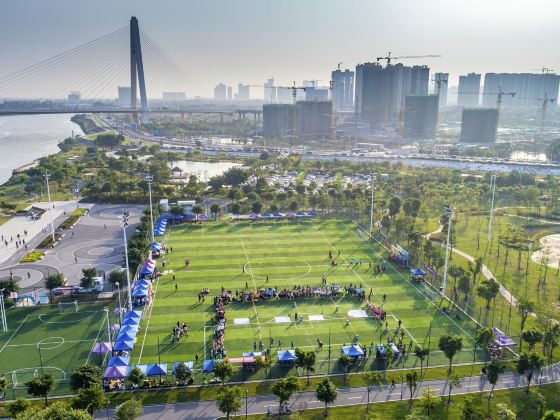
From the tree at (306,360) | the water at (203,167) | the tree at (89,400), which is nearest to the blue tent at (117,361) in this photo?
the tree at (89,400)

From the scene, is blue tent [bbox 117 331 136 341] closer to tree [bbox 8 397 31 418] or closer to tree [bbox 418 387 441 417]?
tree [bbox 8 397 31 418]

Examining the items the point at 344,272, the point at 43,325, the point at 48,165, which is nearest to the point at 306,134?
the point at 48,165

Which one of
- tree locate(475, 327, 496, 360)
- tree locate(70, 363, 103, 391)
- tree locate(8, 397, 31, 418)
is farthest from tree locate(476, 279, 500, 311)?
tree locate(8, 397, 31, 418)

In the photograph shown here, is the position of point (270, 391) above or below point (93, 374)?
below

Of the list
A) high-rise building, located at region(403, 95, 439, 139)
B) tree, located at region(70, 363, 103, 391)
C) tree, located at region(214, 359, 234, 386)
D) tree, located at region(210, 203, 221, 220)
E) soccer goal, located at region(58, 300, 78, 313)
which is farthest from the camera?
high-rise building, located at region(403, 95, 439, 139)

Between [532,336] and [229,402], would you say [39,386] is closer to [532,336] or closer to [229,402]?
[229,402]

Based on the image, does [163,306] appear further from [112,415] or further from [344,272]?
[344,272]

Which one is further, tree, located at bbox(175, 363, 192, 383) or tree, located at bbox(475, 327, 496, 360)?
tree, located at bbox(475, 327, 496, 360)
